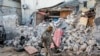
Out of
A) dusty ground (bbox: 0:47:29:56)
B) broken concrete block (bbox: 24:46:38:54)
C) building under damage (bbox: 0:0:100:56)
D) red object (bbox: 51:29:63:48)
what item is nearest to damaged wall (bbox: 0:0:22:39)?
building under damage (bbox: 0:0:100:56)

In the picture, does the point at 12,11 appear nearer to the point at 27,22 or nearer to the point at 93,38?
the point at 27,22

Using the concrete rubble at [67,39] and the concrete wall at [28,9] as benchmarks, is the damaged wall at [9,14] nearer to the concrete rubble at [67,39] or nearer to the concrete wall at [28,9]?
the concrete rubble at [67,39]

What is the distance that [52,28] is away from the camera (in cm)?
1099

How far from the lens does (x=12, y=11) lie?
80.1 feet

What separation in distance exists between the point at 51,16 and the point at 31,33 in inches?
201

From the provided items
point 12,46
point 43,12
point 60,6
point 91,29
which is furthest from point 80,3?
point 12,46

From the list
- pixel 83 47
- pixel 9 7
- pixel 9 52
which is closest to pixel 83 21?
pixel 83 47

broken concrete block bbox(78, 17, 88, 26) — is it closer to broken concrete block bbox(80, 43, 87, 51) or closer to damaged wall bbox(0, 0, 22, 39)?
broken concrete block bbox(80, 43, 87, 51)

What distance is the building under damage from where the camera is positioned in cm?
1297

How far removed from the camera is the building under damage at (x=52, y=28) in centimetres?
1297

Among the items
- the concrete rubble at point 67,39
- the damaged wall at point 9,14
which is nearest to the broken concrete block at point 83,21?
the concrete rubble at point 67,39

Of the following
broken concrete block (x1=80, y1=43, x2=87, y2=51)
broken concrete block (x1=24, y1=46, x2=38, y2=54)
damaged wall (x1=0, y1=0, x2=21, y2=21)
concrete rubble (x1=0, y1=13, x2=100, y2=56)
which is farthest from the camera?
damaged wall (x1=0, y1=0, x2=21, y2=21)

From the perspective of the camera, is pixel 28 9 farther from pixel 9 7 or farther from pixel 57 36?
pixel 57 36

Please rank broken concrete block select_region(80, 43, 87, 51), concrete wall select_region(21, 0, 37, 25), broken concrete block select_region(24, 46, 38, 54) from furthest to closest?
1. concrete wall select_region(21, 0, 37, 25)
2. broken concrete block select_region(24, 46, 38, 54)
3. broken concrete block select_region(80, 43, 87, 51)
